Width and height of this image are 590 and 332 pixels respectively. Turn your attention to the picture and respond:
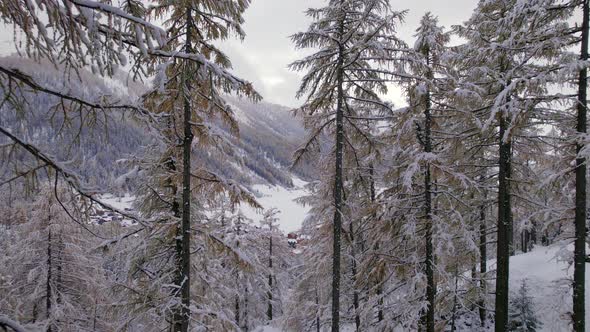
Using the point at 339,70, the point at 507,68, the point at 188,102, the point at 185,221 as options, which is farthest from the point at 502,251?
the point at 188,102

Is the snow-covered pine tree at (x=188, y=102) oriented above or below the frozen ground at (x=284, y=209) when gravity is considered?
above

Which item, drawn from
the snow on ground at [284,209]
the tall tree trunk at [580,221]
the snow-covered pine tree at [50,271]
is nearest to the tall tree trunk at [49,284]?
the snow-covered pine tree at [50,271]

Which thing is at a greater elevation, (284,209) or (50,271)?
(50,271)

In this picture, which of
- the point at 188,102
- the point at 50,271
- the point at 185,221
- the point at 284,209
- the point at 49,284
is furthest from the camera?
the point at 284,209

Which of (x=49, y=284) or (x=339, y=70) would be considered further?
(x=49, y=284)

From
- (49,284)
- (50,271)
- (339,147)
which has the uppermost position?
(339,147)

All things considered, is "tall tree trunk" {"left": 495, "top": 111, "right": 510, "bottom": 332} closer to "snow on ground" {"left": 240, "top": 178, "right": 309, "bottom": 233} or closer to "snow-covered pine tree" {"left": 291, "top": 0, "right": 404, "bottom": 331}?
"snow-covered pine tree" {"left": 291, "top": 0, "right": 404, "bottom": 331}

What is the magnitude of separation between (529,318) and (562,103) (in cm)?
986

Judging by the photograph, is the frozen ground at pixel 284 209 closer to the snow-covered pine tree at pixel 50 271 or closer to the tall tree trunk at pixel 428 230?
the snow-covered pine tree at pixel 50 271

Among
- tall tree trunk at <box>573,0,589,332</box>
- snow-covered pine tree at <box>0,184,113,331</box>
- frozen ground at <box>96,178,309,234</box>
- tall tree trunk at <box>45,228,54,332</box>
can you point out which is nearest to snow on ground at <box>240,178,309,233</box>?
frozen ground at <box>96,178,309,234</box>

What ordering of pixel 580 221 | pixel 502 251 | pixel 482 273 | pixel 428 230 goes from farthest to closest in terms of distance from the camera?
pixel 482 273
pixel 502 251
pixel 428 230
pixel 580 221

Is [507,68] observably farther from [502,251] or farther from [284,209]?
[284,209]

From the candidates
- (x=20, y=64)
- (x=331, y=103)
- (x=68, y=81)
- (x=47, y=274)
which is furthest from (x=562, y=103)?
(x=47, y=274)

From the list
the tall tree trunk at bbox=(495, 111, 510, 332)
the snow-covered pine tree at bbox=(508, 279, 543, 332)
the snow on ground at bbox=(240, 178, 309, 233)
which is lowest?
the snow on ground at bbox=(240, 178, 309, 233)
